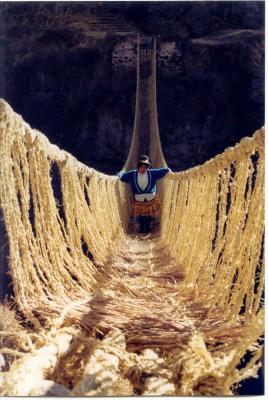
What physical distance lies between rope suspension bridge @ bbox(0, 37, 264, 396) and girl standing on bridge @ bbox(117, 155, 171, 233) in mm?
615

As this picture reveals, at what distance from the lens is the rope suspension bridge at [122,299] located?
625 mm

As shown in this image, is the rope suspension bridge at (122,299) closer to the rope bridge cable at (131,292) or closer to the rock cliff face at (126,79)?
the rope bridge cable at (131,292)

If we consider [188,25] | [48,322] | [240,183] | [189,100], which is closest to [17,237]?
[48,322]

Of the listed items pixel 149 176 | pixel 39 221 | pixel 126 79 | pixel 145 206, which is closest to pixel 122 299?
pixel 39 221

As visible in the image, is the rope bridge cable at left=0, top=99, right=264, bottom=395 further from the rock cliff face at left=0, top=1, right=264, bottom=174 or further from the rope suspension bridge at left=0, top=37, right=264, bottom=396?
the rock cliff face at left=0, top=1, right=264, bottom=174

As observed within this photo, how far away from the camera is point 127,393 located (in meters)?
0.64

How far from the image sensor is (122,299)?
3.20 feet

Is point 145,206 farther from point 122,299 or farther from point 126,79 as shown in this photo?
point 126,79

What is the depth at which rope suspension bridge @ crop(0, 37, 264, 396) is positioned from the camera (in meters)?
0.62

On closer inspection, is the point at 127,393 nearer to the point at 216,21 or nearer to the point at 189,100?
the point at 189,100

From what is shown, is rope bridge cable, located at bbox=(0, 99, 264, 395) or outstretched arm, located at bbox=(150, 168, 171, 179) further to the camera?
outstretched arm, located at bbox=(150, 168, 171, 179)

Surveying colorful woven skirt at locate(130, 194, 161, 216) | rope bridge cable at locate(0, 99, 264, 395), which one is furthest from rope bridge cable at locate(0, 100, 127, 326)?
colorful woven skirt at locate(130, 194, 161, 216)

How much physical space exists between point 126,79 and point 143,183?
3.68 meters

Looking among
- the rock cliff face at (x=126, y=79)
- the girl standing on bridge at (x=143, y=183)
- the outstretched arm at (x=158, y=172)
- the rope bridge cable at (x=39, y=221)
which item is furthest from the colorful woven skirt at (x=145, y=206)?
the rock cliff face at (x=126, y=79)
